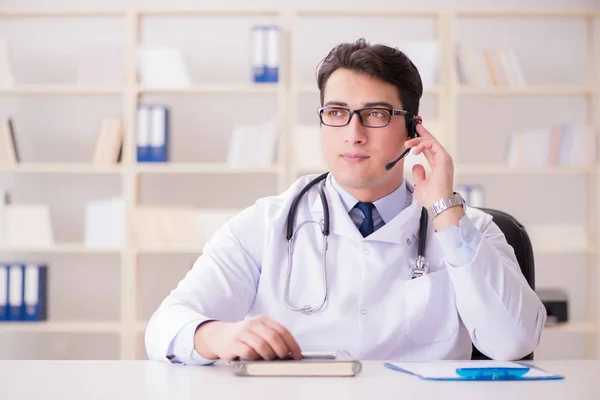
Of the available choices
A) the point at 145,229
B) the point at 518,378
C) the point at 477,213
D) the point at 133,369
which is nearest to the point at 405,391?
the point at 518,378

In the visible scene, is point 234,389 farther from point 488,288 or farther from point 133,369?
point 488,288

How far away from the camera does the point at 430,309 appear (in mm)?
1709

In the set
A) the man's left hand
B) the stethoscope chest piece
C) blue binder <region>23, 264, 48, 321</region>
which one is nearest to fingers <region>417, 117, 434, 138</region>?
the man's left hand

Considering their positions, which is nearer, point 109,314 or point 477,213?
point 477,213

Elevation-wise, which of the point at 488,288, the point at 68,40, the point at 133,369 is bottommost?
the point at 133,369

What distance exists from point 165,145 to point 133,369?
2.58 metres

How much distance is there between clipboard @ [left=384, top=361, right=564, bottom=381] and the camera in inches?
49.3

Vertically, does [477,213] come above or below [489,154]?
below

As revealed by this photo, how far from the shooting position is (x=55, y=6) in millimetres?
4215

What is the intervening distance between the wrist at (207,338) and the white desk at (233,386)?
45mm

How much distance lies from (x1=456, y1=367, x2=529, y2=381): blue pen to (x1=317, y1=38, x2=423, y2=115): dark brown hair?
0.74 metres

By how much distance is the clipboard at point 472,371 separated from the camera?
125cm

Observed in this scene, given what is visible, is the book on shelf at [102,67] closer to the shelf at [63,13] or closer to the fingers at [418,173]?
the shelf at [63,13]

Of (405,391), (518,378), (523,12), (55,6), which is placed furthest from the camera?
(55,6)
